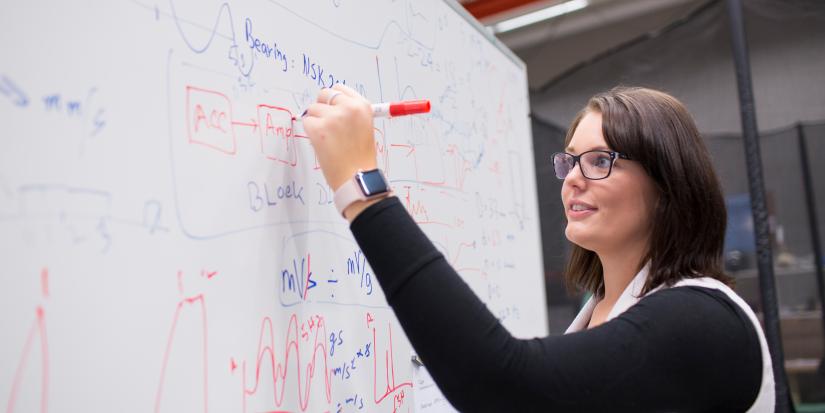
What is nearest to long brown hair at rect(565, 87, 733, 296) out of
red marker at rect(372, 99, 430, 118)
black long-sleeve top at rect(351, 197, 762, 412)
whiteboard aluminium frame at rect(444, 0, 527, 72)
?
black long-sleeve top at rect(351, 197, 762, 412)

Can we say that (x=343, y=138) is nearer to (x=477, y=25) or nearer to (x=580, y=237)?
(x=580, y=237)

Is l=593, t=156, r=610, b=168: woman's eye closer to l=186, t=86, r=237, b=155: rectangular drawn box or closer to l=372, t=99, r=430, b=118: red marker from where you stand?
l=372, t=99, r=430, b=118: red marker

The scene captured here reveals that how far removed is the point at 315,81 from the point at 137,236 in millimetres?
389

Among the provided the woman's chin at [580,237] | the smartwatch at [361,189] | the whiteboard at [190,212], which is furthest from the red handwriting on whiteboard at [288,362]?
the woman's chin at [580,237]

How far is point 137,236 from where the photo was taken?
2.01 feet

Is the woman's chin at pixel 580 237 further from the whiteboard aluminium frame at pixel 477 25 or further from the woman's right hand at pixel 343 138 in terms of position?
the whiteboard aluminium frame at pixel 477 25

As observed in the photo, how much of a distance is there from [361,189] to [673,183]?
1.42 feet

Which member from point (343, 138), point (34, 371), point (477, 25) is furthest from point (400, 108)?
point (477, 25)

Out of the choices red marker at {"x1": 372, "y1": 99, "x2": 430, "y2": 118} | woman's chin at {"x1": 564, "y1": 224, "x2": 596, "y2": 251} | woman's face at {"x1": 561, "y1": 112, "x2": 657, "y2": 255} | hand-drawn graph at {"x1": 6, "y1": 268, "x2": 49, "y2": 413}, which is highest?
red marker at {"x1": 372, "y1": 99, "x2": 430, "y2": 118}

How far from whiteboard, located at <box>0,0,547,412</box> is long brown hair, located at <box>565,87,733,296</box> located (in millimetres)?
427

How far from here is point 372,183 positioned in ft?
2.20

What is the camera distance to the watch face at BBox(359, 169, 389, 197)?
0.66 m

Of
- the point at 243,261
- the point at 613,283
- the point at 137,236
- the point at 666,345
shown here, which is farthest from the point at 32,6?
→ the point at 613,283

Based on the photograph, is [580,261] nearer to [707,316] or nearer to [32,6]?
[707,316]
